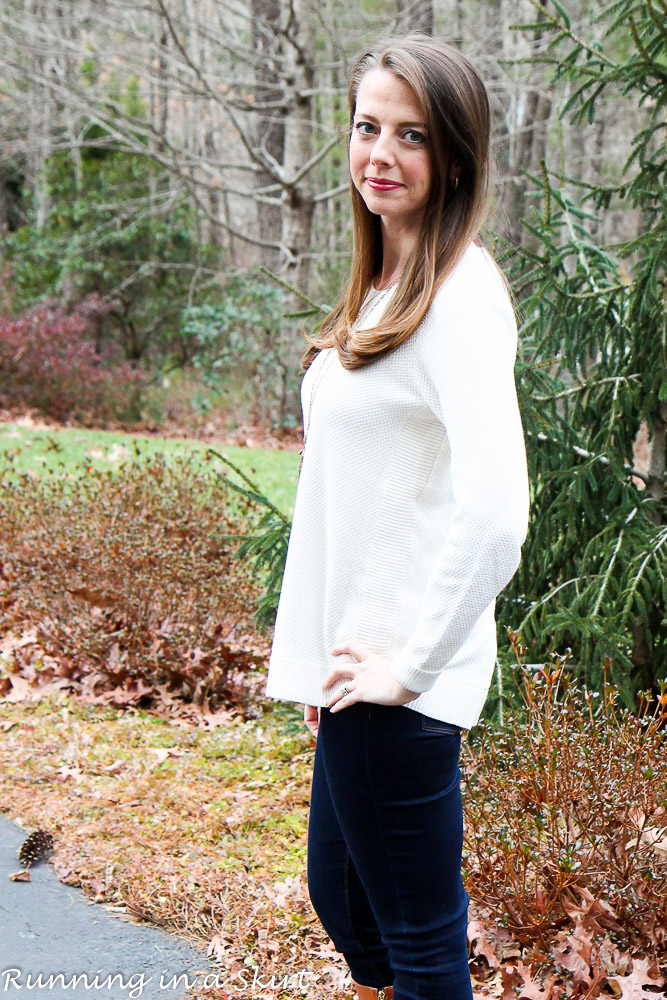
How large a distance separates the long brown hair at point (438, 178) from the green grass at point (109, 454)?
6.18 meters

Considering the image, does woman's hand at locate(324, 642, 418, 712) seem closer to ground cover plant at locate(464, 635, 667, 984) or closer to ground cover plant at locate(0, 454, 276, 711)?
ground cover plant at locate(464, 635, 667, 984)

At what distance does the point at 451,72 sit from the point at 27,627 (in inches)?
180

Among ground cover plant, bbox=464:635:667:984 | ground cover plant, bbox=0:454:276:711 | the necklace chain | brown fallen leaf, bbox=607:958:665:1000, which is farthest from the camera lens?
ground cover plant, bbox=0:454:276:711

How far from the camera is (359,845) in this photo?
1.75 m

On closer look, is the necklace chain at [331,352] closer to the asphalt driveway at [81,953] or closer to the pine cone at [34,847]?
the asphalt driveway at [81,953]

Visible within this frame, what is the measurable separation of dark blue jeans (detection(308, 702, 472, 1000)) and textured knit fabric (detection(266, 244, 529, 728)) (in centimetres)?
7

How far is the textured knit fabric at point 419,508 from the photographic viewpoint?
1516 mm

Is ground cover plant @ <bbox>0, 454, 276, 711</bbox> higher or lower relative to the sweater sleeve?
lower

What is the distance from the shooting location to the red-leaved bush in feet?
43.9

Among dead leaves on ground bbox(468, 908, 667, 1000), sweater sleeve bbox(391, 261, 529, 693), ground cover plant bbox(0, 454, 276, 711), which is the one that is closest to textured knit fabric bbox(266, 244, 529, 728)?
sweater sleeve bbox(391, 261, 529, 693)

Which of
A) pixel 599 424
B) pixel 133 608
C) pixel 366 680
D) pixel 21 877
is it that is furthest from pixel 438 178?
pixel 133 608

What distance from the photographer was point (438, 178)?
173cm

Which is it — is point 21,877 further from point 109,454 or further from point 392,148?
point 109,454

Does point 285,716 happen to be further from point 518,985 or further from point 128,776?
point 518,985
